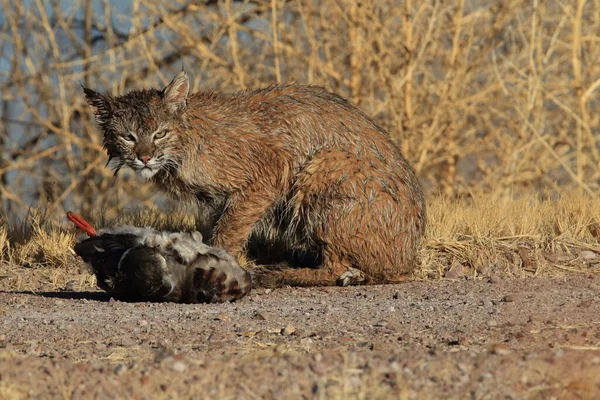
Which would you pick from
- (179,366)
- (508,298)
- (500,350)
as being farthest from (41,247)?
(500,350)

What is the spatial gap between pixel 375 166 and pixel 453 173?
5755 mm

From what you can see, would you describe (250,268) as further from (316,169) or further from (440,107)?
(440,107)

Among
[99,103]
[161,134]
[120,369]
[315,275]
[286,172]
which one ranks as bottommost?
[315,275]

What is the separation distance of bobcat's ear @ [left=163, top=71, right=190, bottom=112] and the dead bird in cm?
125

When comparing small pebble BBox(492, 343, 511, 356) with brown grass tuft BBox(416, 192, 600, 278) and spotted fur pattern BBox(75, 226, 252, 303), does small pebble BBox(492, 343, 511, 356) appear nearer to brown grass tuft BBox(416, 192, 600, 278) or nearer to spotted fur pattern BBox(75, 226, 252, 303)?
spotted fur pattern BBox(75, 226, 252, 303)

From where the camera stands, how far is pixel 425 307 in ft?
19.6

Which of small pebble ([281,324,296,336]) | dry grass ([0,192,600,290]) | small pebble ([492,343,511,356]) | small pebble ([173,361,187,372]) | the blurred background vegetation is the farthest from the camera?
the blurred background vegetation

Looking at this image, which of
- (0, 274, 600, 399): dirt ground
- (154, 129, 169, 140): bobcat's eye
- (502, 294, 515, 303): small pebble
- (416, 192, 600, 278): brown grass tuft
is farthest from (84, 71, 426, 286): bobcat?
(502, 294, 515, 303): small pebble

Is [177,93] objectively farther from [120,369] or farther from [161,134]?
[120,369]

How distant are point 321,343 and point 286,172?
2745 mm

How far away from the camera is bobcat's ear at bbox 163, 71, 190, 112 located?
717cm

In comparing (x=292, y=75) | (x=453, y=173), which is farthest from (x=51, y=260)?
(x=453, y=173)

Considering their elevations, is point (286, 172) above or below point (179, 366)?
above

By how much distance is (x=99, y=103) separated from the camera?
23.5 ft
